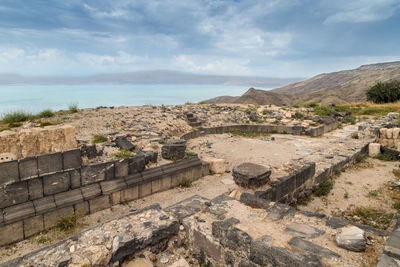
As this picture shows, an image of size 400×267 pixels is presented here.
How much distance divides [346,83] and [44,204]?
123284 mm

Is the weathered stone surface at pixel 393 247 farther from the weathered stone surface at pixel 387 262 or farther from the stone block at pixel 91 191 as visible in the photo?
the stone block at pixel 91 191

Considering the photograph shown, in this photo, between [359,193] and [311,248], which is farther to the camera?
[359,193]

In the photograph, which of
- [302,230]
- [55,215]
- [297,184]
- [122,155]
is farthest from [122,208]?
[297,184]

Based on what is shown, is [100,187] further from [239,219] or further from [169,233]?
[239,219]

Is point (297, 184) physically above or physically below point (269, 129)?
below

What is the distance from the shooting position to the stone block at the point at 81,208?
4759 mm

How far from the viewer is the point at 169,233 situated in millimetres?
3594

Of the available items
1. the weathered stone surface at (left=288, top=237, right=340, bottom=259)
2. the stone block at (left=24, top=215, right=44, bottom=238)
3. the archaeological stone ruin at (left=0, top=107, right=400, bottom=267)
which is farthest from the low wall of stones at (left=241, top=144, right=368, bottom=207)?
the stone block at (left=24, top=215, right=44, bottom=238)

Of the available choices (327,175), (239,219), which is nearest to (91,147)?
(239,219)

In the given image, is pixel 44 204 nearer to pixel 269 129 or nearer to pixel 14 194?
pixel 14 194

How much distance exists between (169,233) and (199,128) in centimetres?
930

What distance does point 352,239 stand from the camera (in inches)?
108

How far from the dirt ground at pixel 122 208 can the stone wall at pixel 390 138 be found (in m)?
7.27

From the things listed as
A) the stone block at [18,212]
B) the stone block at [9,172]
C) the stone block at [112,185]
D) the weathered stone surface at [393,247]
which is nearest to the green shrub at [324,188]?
the weathered stone surface at [393,247]
